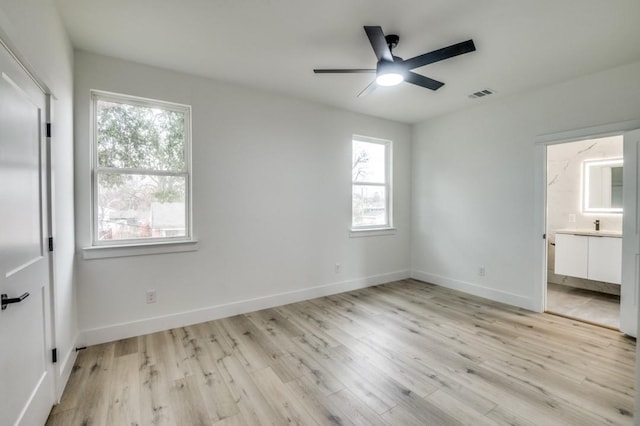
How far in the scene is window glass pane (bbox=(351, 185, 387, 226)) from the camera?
4.63 meters

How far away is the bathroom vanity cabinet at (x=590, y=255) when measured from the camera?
3.96m

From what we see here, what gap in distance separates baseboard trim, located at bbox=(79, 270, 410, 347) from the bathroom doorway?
2.73 metres

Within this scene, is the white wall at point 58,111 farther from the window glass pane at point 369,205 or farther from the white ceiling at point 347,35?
the window glass pane at point 369,205

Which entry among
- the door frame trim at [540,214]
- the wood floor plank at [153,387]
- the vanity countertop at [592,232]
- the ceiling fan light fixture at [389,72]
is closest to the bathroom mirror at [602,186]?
the vanity countertop at [592,232]

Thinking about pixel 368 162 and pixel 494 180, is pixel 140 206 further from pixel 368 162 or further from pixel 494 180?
pixel 494 180

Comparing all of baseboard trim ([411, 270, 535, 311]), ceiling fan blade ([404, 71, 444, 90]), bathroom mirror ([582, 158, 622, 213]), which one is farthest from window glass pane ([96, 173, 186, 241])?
bathroom mirror ([582, 158, 622, 213])

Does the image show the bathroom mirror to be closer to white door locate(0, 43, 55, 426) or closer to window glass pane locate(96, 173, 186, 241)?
window glass pane locate(96, 173, 186, 241)

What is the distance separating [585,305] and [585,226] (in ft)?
4.48

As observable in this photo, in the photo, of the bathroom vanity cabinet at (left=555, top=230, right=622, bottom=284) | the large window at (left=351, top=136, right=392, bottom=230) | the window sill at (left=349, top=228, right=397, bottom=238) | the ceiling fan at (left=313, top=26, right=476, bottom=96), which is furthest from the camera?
the large window at (left=351, top=136, right=392, bottom=230)

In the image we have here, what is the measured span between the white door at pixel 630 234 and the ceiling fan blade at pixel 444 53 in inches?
84.9

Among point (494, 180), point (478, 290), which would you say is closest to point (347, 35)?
point (494, 180)

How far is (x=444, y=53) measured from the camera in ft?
7.29

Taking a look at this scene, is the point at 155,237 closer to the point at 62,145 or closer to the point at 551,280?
the point at 62,145

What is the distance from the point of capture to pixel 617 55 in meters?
2.77
